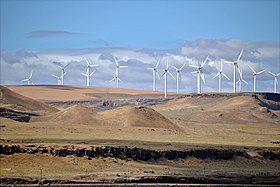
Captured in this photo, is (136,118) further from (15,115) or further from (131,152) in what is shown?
(131,152)

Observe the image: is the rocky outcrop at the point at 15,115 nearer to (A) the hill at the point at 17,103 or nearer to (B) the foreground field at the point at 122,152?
(B) the foreground field at the point at 122,152

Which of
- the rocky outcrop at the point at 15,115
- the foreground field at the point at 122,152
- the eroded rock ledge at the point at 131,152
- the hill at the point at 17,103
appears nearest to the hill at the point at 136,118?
the foreground field at the point at 122,152

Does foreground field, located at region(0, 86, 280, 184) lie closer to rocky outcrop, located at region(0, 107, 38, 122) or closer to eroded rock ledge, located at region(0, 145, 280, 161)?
rocky outcrop, located at region(0, 107, 38, 122)

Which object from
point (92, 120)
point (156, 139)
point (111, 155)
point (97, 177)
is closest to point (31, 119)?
point (92, 120)

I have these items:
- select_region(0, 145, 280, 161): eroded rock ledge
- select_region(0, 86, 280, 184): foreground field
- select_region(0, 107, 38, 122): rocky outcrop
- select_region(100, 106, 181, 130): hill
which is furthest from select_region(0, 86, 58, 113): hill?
select_region(0, 145, 280, 161): eroded rock ledge

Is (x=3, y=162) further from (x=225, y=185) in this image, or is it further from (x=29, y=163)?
(x=225, y=185)

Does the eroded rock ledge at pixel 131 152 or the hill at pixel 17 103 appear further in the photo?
the hill at pixel 17 103

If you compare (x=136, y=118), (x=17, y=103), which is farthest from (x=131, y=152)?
(x=17, y=103)
